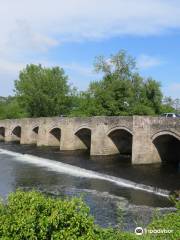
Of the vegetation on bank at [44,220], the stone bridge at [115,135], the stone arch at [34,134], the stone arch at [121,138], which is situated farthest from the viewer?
the stone arch at [34,134]

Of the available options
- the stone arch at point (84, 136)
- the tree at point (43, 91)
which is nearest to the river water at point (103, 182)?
the stone arch at point (84, 136)

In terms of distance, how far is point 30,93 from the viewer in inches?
2437

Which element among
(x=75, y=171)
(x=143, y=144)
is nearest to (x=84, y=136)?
(x=143, y=144)

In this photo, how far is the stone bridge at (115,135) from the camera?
3055 centimetres

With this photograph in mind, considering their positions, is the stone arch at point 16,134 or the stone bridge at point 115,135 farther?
the stone arch at point 16,134

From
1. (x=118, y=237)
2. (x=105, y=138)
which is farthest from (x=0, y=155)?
(x=118, y=237)

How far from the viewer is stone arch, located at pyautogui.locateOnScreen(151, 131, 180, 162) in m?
30.4

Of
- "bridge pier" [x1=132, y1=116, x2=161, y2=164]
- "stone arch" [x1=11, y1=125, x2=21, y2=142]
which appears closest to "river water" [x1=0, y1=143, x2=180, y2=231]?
"bridge pier" [x1=132, y1=116, x2=161, y2=164]

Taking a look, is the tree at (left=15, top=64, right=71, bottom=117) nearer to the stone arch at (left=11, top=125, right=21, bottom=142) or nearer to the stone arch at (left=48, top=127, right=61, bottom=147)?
the stone arch at (left=11, top=125, right=21, bottom=142)

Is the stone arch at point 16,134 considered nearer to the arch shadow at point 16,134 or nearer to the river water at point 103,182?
the arch shadow at point 16,134

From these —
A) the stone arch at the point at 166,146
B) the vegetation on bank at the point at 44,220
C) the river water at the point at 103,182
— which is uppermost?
the stone arch at the point at 166,146

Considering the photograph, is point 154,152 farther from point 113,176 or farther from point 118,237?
point 118,237

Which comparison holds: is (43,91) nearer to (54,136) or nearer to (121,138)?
(54,136)

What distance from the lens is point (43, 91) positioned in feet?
205
